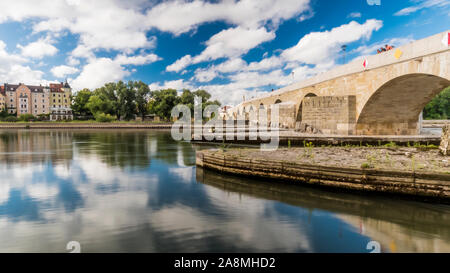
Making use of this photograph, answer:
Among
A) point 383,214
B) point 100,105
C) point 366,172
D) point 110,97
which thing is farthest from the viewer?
point 110,97

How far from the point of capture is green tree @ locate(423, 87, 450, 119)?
2399 inches

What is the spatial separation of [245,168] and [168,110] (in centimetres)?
5967

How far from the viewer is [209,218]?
270 inches

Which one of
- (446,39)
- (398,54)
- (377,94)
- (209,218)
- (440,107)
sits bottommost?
(209,218)

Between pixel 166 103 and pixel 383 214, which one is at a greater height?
pixel 166 103

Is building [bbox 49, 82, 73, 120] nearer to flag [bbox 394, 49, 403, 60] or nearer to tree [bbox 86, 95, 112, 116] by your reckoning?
tree [bbox 86, 95, 112, 116]

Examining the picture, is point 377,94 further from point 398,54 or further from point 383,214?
point 383,214

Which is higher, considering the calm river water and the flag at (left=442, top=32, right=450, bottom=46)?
the flag at (left=442, top=32, right=450, bottom=46)

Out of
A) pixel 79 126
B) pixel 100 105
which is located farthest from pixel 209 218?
pixel 100 105

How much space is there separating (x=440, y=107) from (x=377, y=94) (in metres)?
59.3

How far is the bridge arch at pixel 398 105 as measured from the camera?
16.3 m

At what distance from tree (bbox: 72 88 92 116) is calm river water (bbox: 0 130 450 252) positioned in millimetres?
78971

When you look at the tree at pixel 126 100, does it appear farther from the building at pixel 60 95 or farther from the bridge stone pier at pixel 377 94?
the bridge stone pier at pixel 377 94

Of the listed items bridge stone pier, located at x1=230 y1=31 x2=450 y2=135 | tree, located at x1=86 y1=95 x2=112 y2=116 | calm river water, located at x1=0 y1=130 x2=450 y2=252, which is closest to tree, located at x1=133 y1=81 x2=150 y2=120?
tree, located at x1=86 y1=95 x2=112 y2=116
